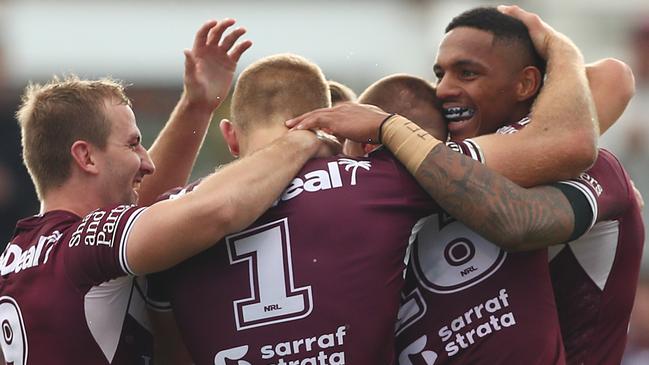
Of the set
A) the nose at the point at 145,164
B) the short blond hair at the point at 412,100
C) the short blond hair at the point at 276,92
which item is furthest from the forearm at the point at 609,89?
the nose at the point at 145,164

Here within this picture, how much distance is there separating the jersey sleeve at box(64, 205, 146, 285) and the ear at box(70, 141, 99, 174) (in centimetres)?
39

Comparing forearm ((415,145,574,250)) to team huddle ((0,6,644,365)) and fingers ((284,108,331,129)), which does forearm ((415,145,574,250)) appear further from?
fingers ((284,108,331,129))

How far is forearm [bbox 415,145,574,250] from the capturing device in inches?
210

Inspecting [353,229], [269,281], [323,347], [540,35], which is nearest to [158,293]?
[269,281]

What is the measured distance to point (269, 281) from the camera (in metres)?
5.45

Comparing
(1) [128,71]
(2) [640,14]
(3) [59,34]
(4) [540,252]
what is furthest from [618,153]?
(4) [540,252]

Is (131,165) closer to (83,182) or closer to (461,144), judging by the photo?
(83,182)

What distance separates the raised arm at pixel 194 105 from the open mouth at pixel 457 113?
1197 millimetres

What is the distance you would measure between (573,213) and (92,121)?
221cm

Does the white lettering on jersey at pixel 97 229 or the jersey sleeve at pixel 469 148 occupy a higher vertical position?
the jersey sleeve at pixel 469 148

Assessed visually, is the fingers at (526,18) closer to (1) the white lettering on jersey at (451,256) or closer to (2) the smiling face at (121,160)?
(1) the white lettering on jersey at (451,256)

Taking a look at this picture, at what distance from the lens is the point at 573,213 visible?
5.43 m

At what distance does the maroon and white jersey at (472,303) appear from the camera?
557cm

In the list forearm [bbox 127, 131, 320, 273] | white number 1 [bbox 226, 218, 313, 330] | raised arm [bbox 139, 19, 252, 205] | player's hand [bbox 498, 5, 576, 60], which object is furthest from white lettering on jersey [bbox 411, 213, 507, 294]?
raised arm [bbox 139, 19, 252, 205]
